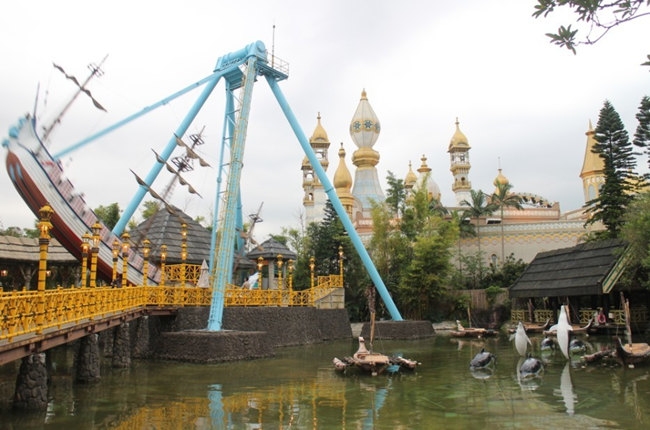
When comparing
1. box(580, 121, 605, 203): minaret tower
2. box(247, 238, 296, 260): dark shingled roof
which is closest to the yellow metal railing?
box(247, 238, 296, 260): dark shingled roof

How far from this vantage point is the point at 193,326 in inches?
699

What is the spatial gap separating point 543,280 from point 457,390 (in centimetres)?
1661

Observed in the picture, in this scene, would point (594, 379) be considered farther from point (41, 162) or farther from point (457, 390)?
point (41, 162)

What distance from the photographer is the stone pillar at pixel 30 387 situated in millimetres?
9203

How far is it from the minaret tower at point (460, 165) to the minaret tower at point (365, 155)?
7.66 metres

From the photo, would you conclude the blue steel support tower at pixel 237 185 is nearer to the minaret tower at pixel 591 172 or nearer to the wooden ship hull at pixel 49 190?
the wooden ship hull at pixel 49 190

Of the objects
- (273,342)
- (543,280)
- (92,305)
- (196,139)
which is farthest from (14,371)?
(543,280)

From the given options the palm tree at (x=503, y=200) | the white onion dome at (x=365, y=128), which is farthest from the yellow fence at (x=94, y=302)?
the white onion dome at (x=365, y=128)

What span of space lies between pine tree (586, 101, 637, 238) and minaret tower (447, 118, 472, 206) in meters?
18.6

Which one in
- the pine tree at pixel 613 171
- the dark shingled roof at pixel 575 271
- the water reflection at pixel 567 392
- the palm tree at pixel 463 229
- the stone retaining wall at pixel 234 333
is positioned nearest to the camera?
the water reflection at pixel 567 392

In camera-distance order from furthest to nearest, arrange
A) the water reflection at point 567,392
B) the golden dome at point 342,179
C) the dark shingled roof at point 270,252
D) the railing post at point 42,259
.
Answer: the golden dome at point 342,179 < the dark shingled roof at point 270,252 < the water reflection at point 567,392 < the railing post at point 42,259

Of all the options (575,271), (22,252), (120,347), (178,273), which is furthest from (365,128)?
(120,347)

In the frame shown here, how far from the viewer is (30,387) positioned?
9180mm

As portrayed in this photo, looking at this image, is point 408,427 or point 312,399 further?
point 312,399
